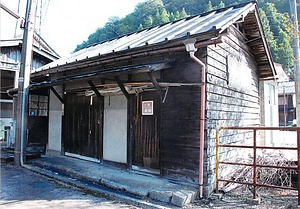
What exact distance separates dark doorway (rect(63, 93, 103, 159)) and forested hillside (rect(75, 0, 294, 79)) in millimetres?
15755

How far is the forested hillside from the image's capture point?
2614cm

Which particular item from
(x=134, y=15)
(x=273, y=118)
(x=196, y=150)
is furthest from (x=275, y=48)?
(x=196, y=150)

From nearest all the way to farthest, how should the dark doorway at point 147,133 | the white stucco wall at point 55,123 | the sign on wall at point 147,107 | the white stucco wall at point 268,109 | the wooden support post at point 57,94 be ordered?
the dark doorway at point 147,133, the sign on wall at point 147,107, the wooden support post at point 57,94, the white stucco wall at point 55,123, the white stucco wall at point 268,109

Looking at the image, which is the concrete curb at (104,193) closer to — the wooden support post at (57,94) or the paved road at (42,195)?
the paved road at (42,195)

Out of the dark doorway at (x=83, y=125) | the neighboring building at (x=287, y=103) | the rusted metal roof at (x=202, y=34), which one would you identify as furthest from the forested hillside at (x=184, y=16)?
the rusted metal roof at (x=202, y=34)

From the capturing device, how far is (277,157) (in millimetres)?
5770

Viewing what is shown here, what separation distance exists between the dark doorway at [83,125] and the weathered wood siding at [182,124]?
2382mm

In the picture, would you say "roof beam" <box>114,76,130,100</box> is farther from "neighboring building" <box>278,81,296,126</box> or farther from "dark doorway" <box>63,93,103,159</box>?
"neighboring building" <box>278,81,296,126</box>

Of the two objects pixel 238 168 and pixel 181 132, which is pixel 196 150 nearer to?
pixel 181 132

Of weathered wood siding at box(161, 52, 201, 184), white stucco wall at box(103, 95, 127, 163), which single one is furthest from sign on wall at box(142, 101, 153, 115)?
white stucco wall at box(103, 95, 127, 163)

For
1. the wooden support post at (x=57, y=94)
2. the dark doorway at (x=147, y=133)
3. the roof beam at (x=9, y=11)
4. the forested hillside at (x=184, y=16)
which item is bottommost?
the dark doorway at (x=147, y=133)

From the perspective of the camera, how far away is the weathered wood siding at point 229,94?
478cm

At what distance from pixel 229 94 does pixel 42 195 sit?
15.6 ft

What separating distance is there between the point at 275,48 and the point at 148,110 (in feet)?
100
